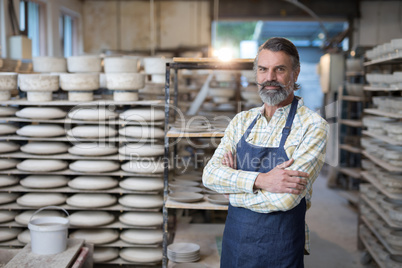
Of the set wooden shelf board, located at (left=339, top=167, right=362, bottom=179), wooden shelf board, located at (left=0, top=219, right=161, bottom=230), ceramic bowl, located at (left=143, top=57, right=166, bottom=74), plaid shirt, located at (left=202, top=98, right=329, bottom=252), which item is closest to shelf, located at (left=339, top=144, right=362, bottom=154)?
wooden shelf board, located at (left=339, top=167, right=362, bottom=179)

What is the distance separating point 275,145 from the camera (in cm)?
204

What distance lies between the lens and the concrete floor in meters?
4.07

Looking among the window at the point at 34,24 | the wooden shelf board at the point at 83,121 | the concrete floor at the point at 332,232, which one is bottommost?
the concrete floor at the point at 332,232

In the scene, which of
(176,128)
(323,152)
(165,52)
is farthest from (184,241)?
(165,52)

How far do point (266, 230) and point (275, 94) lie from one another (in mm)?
620

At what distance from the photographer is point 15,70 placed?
14.6ft

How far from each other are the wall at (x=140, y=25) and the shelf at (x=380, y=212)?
20.5 feet

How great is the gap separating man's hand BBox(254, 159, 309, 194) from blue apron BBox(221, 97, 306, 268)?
12cm

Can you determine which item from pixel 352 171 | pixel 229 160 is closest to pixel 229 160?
pixel 229 160

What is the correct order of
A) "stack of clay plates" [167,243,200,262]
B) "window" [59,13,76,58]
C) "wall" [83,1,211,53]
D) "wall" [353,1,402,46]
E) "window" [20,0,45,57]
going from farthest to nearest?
"wall" [83,1,211,53], "wall" [353,1,402,46], "window" [59,13,76,58], "window" [20,0,45,57], "stack of clay plates" [167,243,200,262]

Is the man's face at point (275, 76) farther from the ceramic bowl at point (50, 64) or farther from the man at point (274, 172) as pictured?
the ceramic bowl at point (50, 64)

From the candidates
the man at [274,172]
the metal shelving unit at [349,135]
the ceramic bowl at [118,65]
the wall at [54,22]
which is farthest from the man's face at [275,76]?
the wall at [54,22]

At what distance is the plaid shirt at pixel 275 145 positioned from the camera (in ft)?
6.19

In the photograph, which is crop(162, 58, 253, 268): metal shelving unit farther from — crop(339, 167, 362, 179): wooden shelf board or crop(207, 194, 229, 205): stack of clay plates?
crop(339, 167, 362, 179): wooden shelf board
